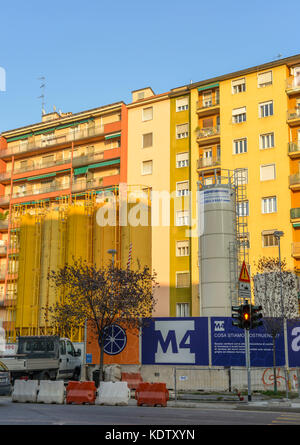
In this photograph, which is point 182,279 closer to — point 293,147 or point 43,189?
point 293,147

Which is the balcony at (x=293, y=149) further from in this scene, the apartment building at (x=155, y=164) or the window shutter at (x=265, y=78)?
the apartment building at (x=155, y=164)

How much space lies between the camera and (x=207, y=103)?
48000 mm

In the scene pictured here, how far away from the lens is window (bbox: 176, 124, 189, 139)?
48.7m

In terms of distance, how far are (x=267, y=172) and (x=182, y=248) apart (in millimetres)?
9540

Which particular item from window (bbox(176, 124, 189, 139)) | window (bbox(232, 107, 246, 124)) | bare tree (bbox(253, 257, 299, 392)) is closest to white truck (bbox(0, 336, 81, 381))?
bare tree (bbox(253, 257, 299, 392))

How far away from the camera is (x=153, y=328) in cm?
2355

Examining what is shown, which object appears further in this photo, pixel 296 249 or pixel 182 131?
pixel 182 131

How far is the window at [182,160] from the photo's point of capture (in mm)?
47875

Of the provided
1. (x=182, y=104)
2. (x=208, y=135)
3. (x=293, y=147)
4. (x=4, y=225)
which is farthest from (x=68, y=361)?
(x=4, y=225)

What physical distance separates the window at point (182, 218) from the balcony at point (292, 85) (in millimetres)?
13019

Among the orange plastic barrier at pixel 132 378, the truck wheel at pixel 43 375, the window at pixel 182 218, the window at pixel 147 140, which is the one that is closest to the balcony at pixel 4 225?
the window at pixel 147 140

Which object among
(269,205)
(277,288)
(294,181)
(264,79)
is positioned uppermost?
(264,79)

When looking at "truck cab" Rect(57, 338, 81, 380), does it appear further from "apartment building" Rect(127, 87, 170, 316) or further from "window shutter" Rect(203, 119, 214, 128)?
"window shutter" Rect(203, 119, 214, 128)

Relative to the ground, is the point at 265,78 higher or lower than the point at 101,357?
higher
